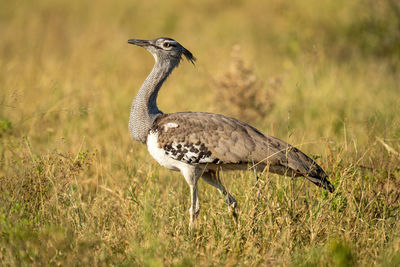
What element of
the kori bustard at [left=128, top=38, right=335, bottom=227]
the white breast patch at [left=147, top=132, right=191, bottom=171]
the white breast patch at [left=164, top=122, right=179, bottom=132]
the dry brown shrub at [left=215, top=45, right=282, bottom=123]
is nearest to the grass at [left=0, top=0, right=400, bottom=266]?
the dry brown shrub at [left=215, top=45, right=282, bottom=123]

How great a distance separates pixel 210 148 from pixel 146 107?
61cm

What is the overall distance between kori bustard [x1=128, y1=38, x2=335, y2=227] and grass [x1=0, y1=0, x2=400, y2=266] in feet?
0.49

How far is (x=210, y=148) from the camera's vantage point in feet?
12.0

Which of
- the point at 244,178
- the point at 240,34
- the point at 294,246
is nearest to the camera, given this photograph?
the point at 294,246

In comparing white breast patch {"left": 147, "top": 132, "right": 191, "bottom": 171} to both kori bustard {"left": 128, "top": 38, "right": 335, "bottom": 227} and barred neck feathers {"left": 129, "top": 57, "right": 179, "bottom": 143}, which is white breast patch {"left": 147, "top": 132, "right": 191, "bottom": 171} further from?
barred neck feathers {"left": 129, "top": 57, "right": 179, "bottom": 143}

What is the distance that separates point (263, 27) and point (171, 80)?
11.4 feet

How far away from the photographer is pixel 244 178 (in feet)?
13.2

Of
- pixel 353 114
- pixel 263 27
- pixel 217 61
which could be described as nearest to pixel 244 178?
pixel 353 114

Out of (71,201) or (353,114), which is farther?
(353,114)

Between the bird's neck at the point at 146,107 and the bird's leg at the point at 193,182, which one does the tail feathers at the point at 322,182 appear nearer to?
the bird's leg at the point at 193,182

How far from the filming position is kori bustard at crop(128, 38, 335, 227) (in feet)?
11.9

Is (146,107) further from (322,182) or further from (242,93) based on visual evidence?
(242,93)

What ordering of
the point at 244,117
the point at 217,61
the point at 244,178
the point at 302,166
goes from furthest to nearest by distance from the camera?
the point at 217,61 < the point at 244,117 < the point at 244,178 < the point at 302,166

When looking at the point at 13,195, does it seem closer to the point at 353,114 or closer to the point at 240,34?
the point at 353,114
